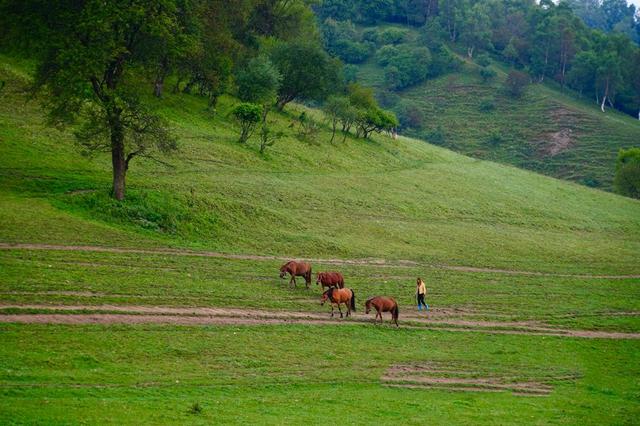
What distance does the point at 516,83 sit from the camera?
490ft

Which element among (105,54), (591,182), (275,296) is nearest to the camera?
(275,296)

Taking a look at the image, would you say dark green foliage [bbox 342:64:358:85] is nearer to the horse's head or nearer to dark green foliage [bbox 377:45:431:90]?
dark green foliage [bbox 377:45:431:90]

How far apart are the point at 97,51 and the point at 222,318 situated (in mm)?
15927

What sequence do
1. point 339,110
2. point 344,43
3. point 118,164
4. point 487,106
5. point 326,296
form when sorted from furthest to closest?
point 344,43 → point 487,106 → point 339,110 → point 118,164 → point 326,296

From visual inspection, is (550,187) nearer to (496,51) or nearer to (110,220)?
(110,220)

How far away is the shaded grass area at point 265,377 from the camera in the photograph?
19.7 m

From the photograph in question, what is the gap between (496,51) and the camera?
17838cm

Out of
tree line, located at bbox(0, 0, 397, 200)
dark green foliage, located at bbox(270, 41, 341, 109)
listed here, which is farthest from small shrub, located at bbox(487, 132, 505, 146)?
tree line, located at bbox(0, 0, 397, 200)

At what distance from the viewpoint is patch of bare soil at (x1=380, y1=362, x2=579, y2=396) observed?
25.1m

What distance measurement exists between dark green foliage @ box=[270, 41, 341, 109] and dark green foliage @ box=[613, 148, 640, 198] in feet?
151

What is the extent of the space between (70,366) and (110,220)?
17635mm

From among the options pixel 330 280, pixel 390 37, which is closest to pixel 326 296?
pixel 330 280

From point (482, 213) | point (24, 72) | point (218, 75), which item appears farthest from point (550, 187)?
point (24, 72)

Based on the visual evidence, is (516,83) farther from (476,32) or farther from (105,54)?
(105,54)
